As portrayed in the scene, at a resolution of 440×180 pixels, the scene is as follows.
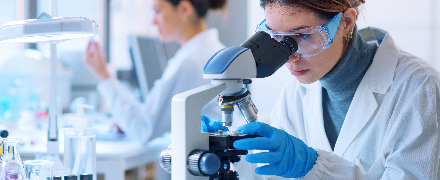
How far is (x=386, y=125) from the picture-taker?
3.84 ft

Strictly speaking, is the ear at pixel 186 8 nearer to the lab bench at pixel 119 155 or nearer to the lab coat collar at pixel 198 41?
the lab coat collar at pixel 198 41

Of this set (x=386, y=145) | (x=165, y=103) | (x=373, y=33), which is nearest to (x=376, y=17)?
(x=373, y=33)

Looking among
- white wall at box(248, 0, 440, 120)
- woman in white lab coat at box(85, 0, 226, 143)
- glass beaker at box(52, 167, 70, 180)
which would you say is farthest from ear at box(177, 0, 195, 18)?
glass beaker at box(52, 167, 70, 180)

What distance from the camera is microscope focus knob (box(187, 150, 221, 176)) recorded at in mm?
682

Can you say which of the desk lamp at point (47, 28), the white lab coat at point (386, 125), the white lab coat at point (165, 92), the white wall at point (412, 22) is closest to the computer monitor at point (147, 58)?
the white lab coat at point (165, 92)

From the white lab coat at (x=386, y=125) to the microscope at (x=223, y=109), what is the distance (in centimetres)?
32

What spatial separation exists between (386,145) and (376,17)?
1805mm

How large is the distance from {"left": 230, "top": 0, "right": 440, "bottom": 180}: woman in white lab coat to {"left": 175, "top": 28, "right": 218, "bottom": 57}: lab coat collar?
97 cm

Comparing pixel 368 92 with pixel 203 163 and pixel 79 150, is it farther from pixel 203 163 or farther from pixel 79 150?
pixel 79 150

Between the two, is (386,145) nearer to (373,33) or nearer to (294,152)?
(294,152)

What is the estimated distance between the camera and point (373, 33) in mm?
1493

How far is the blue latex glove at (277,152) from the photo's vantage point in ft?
2.73

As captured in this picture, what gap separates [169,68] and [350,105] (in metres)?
1.33

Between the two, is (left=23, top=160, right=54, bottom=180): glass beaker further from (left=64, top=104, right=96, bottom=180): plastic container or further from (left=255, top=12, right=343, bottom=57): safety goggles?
(left=255, top=12, right=343, bottom=57): safety goggles
